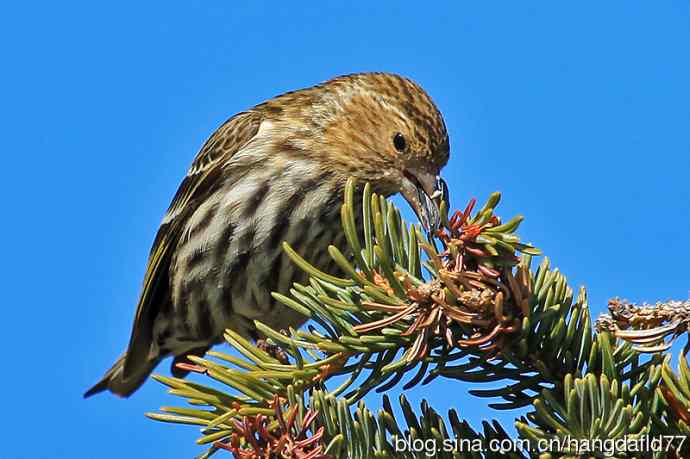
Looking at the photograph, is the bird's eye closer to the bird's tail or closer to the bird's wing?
the bird's wing

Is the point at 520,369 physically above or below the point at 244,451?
above

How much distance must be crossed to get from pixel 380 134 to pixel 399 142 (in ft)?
0.44

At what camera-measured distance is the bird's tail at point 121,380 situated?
5.54 m

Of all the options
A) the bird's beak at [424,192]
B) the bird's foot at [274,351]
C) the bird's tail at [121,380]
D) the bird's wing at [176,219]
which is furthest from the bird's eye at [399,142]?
the bird's tail at [121,380]

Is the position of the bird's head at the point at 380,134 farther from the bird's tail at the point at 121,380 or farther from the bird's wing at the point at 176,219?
the bird's tail at the point at 121,380

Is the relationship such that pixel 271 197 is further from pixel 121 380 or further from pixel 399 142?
pixel 121 380

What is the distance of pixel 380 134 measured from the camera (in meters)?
4.88

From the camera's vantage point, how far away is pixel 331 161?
481 cm

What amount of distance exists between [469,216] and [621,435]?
2.01ft

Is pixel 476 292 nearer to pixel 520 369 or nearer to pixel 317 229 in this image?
pixel 520 369

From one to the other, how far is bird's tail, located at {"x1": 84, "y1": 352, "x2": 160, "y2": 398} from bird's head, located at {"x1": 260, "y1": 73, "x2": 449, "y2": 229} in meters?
1.60

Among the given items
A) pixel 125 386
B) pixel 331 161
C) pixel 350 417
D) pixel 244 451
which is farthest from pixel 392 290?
pixel 125 386

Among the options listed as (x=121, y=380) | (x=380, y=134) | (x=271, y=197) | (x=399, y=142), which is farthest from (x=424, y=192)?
(x=121, y=380)

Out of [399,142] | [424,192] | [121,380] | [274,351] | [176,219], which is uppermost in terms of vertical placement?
[399,142]
